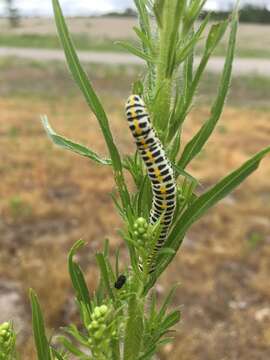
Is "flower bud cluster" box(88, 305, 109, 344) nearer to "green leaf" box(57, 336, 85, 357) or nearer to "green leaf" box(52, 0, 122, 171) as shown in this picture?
"green leaf" box(57, 336, 85, 357)

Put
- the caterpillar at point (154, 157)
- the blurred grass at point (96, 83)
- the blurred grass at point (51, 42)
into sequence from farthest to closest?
1. the blurred grass at point (51, 42)
2. the blurred grass at point (96, 83)
3. the caterpillar at point (154, 157)

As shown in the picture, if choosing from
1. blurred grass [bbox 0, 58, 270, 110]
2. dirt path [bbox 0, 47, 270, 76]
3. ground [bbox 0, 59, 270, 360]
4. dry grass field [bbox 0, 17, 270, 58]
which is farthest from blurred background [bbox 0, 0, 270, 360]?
dry grass field [bbox 0, 17, 270, 58]

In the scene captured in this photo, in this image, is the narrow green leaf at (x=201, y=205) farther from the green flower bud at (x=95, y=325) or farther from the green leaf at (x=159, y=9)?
the green leaf at (x=159, y=9)

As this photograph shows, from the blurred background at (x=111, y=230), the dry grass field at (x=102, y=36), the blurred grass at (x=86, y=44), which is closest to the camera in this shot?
the blurred background at (x=111, y=230)

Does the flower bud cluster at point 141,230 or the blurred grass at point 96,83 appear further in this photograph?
the blurred grass at point 96,83

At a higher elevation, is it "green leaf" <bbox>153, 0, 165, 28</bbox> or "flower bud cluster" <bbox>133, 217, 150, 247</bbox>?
"green leaf" <bbox>153, 0, 165, 28</bbox>

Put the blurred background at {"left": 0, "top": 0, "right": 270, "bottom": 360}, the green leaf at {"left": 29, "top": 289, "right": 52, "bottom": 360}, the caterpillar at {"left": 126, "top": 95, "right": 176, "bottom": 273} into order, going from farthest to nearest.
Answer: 1. the blurred background at {"left": 0, "top": 0, "right": 270, "bottom": 360}
2. the green leaf at {"left": 29, "top": 289, "right": 52, "bottom": 360}
3. the caterpillar at {"left": 126, "top": 95, "right": 176, "bottom": 273}

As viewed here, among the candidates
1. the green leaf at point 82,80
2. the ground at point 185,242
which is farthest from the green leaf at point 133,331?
the ground at point 185,242
